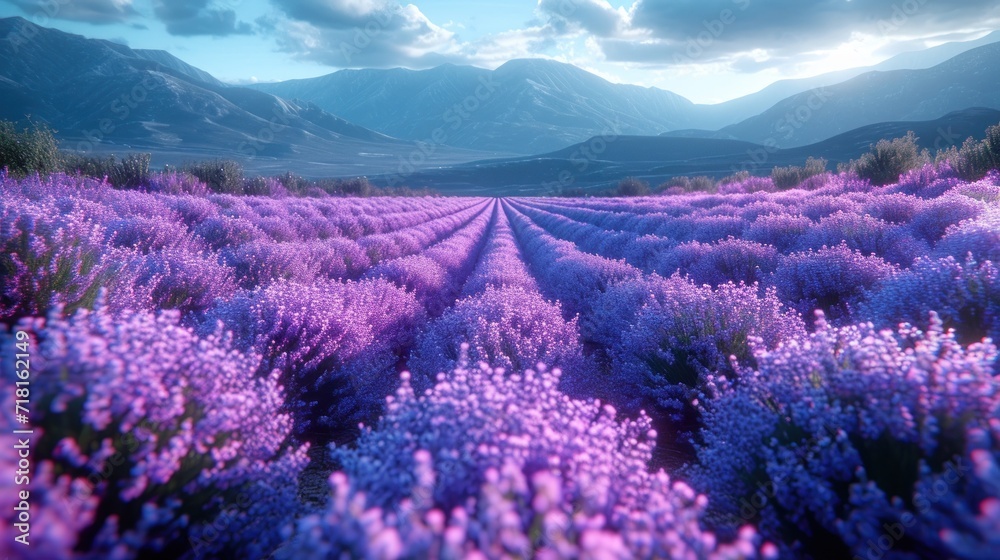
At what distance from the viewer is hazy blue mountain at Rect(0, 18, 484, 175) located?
125 metres

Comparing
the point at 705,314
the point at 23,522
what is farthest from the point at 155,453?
→ the point at 705,314

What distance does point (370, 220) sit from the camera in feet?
45.2

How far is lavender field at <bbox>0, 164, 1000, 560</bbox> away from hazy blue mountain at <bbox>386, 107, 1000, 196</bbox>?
63849mm

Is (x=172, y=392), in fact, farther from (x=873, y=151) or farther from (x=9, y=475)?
(x=873, y=151)

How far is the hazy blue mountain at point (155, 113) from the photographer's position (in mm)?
125062

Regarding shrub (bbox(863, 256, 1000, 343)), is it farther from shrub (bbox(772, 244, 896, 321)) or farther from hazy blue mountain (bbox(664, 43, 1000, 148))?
hazy blue mountain (bbox(664, 43, 1000, 148))

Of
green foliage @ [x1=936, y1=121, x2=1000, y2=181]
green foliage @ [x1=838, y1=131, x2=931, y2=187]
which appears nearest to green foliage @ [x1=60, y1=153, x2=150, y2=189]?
green foliage @ [x1=936, y1=121, x2=1000, y2=181]

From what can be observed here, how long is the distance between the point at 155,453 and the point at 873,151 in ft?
73.5

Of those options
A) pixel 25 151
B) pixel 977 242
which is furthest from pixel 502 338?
pixel 25 151

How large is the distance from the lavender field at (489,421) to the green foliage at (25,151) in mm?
10235

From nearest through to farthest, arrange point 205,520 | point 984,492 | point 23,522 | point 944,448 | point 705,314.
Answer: point 23,522 < point 984,492 < point 944,448 < point 205,520 < point 705,314

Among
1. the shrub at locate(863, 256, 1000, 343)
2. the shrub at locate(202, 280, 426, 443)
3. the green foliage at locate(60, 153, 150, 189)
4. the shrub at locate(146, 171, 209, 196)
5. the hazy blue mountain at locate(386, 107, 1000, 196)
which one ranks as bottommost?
the shrub at locate(202, 280, 426, 443)

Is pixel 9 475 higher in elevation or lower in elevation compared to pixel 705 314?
higher

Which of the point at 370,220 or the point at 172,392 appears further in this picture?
the point at 370,220
